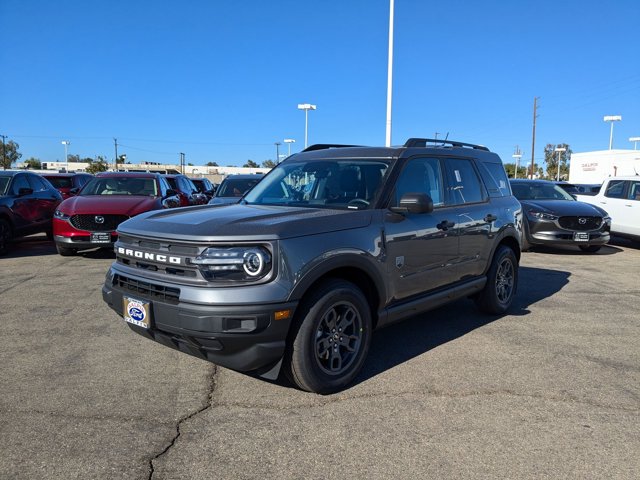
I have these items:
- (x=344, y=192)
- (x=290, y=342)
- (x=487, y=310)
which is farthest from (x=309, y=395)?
(x=487, y=310)

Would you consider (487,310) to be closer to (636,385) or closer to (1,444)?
(636,385)

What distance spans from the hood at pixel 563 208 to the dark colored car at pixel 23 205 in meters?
10.7

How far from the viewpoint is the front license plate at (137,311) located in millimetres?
3449

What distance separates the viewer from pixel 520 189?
12281 mm

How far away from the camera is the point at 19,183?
34.9ft

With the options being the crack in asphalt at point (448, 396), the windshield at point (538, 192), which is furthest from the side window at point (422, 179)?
the windshield at point (538, 192)

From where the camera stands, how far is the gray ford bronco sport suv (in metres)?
3.23

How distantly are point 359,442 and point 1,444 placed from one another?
2098 mm

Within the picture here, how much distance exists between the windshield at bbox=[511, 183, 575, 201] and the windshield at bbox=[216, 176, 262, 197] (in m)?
6.29

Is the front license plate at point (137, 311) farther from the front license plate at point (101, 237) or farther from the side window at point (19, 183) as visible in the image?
the side window at point (19, 183)

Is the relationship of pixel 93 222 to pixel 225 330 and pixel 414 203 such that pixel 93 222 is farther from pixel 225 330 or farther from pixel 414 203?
pixel 414 203

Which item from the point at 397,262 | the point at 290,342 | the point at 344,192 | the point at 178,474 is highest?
the point at 344,192

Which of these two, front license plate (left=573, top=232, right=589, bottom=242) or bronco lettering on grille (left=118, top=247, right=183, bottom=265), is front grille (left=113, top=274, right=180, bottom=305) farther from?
front license plate (left=573, top=232, right=589, bottom=242)

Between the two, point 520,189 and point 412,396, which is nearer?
point 412,396
